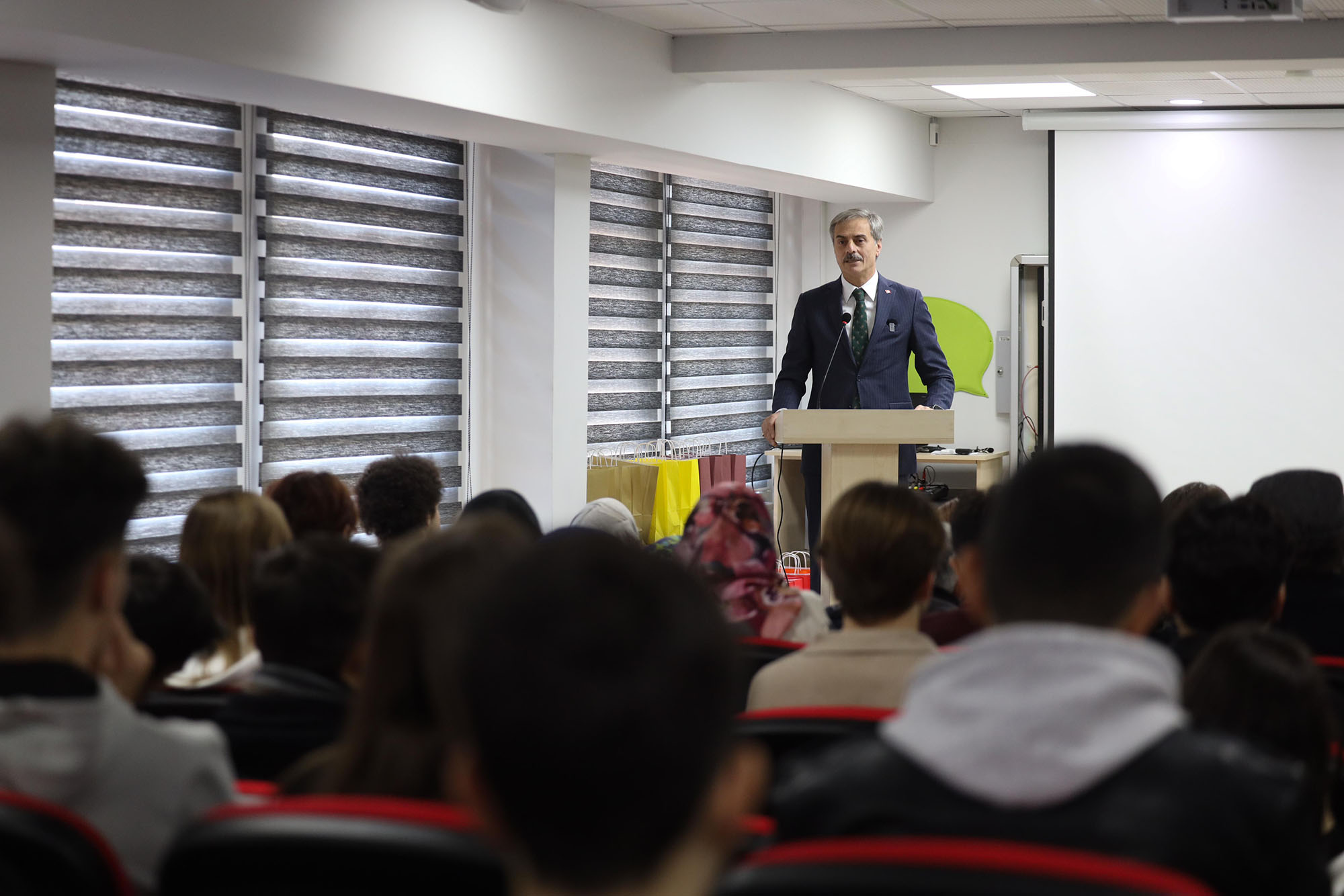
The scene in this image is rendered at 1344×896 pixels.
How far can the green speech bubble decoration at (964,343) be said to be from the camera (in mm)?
8820

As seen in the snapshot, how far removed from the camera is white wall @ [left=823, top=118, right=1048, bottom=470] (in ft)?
28.6

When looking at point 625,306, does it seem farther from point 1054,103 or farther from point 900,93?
point 1054,103

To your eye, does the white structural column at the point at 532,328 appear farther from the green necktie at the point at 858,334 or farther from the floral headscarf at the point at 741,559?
the floral headscarf at the point at 741,559

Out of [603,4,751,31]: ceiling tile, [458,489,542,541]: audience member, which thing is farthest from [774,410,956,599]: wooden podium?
[603,4,751,31]: ceiling tile

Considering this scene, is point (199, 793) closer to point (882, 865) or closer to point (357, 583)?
point (357, 583)

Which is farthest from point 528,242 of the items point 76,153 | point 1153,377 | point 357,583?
point 357,583

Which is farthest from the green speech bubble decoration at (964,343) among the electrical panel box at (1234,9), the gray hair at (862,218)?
the electrical panel box at (1234,9)

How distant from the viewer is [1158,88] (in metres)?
7.21

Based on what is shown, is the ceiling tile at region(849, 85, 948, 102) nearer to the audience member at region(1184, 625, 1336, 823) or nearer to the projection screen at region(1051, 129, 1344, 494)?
the projection screen at region(1051, 129, 1344, 494)

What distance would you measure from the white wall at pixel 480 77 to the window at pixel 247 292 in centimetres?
39

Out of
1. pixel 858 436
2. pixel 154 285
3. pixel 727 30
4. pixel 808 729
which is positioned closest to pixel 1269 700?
pixel 808 729

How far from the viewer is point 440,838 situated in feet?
3.47

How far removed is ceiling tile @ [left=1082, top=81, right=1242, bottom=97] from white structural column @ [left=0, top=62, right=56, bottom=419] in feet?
16.9

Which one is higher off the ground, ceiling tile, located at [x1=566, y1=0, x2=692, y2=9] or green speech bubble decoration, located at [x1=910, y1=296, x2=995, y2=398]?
ceiling tile, located at [x1=566, y1=0, x2=692, y2=9]
